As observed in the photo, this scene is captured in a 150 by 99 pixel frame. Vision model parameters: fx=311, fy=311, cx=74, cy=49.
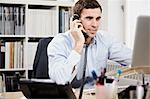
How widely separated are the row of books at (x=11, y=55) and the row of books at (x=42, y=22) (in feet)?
0.69

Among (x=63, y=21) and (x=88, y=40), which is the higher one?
(x=63, y=21)

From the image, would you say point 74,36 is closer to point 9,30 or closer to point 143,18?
point 143,18

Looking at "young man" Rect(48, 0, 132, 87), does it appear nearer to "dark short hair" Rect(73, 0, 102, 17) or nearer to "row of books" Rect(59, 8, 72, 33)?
"dark short hair" Rect(73, 0, 102, 17)

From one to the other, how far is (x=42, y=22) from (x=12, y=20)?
1.07 ft

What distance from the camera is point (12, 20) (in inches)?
132

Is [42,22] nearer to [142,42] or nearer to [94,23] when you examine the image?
[94,23]

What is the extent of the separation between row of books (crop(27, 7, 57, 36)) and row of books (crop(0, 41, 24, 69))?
21 cm

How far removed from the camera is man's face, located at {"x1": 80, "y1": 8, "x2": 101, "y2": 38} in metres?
2.30

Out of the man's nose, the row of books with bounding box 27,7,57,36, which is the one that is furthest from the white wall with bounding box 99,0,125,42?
the man's nose

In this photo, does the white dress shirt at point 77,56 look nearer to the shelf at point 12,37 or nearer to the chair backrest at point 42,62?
the chair backrest at point 42,62

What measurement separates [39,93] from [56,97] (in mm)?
95

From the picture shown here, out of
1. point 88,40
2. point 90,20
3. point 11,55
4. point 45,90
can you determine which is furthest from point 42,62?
point 45,90

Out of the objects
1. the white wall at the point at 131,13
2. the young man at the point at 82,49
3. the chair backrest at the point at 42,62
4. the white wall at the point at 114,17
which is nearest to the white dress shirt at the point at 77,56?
the young man at the point at 82,49

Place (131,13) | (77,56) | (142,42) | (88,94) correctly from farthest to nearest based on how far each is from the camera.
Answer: (131,13)
(77,56)
(88,94)
(142,42)
